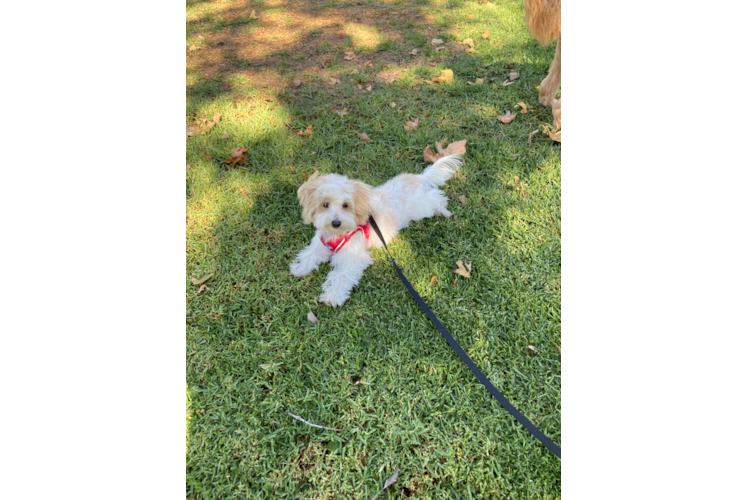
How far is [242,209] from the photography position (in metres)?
3.75

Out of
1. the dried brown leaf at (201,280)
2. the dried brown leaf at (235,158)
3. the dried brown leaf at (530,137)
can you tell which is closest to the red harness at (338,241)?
the dried brown leaf at (201,280)

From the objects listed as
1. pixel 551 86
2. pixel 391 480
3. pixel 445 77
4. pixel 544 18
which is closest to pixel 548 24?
pixel 544 18

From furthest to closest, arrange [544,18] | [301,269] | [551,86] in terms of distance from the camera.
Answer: [551,86], [544,18], [301,269]

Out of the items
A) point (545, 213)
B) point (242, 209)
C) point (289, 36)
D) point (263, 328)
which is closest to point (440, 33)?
point (289, 36)

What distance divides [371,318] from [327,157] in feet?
6.69

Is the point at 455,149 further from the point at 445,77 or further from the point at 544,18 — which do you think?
the point at 445,77

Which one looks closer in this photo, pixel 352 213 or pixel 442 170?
pixel 352 213

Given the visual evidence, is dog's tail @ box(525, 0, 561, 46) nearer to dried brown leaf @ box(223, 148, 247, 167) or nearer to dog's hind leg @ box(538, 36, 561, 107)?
dog's hind leg @ box(538, 36, 561, 107)

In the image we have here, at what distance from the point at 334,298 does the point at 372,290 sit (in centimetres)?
32

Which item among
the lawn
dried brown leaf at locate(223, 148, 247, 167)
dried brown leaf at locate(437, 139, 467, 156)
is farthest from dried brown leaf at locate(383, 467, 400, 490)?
dried brown leaf at locate(223, 148, 247, 167)

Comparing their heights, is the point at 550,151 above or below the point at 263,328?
above

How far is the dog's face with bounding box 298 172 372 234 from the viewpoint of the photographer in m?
2.95

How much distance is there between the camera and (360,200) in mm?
3027

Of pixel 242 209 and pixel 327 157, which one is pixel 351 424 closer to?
pixel 242 209
